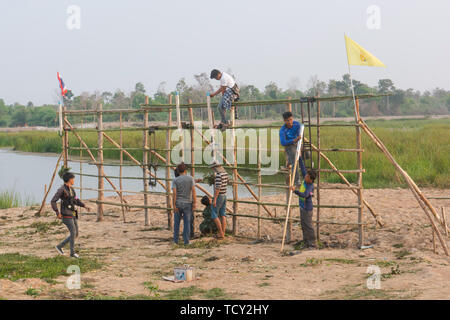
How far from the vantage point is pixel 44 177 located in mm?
22125

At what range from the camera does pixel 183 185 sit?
898 centimetres

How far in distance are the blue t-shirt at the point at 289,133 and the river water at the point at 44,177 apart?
777 cm

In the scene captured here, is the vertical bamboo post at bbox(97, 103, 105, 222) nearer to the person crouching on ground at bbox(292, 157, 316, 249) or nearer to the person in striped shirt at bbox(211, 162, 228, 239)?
the person in striped shirt at bbox(211, 162, 228, 239)

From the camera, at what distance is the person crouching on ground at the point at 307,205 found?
26.7ft

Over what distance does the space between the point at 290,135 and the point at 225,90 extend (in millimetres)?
1525

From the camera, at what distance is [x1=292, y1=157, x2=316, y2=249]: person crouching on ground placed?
815 centimetres

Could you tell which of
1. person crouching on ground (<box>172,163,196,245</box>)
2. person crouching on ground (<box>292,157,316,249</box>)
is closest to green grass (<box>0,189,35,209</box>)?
person crouching on ground (<box>172,163,196,245</box>)

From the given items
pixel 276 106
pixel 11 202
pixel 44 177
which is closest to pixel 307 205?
pixel 11 202

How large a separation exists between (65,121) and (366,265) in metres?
8.26

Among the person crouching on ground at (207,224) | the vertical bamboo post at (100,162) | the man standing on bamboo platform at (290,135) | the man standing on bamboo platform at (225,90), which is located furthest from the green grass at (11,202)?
the man standing on bamboo platform at (290,135)

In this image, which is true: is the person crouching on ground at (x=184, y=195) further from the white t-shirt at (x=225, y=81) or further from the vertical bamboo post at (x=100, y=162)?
the vertical bamboo post at (x=100, y=162)

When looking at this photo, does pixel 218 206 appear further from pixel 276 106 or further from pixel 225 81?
pixel 276 106
